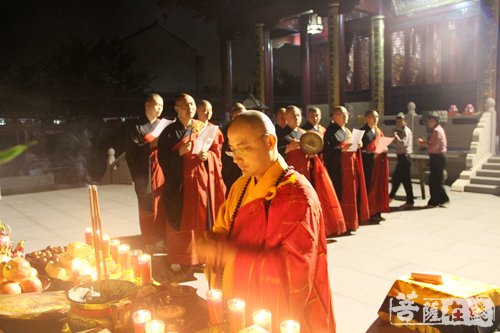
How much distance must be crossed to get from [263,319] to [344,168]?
16.1 feet

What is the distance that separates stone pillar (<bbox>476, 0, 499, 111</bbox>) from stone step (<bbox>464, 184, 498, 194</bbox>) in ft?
12.7

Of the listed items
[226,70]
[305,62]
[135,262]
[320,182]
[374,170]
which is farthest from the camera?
[305,62]

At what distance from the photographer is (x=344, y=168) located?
21.7ft

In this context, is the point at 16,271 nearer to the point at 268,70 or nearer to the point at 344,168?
the point at 344,168

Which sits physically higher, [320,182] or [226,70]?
[226,70]

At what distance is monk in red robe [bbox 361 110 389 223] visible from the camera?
23.3 feet

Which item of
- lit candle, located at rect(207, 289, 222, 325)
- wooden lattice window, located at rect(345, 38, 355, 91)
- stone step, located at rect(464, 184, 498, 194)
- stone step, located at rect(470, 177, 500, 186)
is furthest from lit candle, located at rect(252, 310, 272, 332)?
wooden lattice window, located at rect(345, 38, 355, 91)

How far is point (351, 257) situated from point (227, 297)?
3059mm

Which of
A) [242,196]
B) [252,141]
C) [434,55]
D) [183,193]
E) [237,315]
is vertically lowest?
[237,315]

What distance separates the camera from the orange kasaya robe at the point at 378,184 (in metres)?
7.10

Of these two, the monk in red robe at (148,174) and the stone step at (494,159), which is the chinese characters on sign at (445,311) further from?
the stone step at (494,159)

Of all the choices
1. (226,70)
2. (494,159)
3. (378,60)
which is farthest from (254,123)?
(226,70)

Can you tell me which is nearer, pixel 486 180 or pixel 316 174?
pixel 316 174

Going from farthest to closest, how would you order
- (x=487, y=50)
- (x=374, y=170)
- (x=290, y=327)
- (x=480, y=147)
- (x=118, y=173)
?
(x=487, y=50)
(x=118, y=173)
(x=480, y=147)
(x=374, y=170)
(x=290, y=327)
